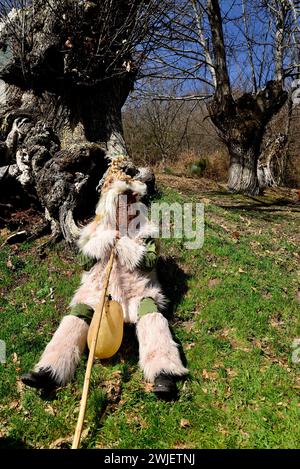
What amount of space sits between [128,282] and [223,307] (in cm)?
119

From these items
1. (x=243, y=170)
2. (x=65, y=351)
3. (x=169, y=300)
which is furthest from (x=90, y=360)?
(x=243, y=170)

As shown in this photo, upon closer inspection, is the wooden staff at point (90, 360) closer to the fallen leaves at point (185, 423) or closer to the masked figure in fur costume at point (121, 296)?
the masked figure in fur costume at point (121, 296)

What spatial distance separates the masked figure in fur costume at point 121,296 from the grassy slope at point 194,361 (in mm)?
241

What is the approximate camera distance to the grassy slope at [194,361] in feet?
10.4

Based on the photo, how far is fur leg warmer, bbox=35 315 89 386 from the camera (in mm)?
3523

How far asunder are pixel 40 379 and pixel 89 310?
2.80ft

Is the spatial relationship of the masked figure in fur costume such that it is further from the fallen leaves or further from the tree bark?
the tree bark

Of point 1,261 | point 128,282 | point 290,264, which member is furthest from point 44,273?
point 290,264

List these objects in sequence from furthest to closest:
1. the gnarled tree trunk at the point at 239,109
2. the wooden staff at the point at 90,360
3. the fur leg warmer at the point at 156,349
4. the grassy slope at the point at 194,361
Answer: the gnarled tree trunk at the point at 239,109 < the fur leg warmer at the point at 156,349 < the grassy slope at the point at 194,361 < the wooden staff at the point at 90,360

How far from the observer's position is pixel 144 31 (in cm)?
652

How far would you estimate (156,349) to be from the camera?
143 inches

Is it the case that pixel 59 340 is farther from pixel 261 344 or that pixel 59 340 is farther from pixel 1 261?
pixel 1 261

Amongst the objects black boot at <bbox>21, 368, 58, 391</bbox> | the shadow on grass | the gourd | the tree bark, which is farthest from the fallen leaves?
the tree bark

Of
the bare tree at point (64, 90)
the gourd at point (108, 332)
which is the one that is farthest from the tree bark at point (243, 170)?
the gourd at point (108, 332)
